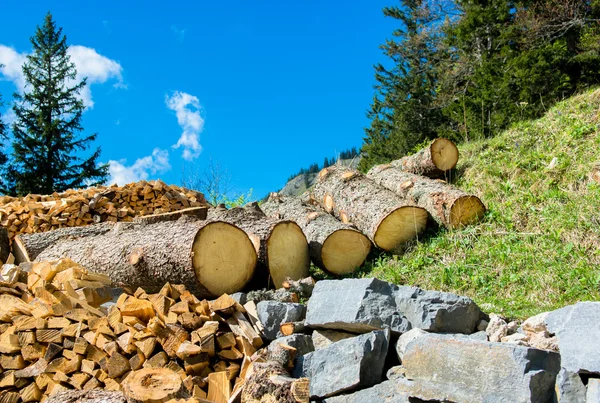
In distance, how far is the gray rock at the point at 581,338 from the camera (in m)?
3.12

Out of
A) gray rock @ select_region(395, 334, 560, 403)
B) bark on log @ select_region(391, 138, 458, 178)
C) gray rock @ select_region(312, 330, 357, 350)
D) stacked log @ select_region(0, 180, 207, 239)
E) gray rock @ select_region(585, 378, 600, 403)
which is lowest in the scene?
gray rock @ select_region(585, 378, 600, 403)

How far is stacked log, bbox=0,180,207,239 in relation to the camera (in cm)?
937

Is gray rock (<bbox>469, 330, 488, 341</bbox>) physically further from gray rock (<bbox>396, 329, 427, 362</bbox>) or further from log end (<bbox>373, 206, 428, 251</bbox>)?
log end (<bbox>373, 206, 428, 251</bbox>)

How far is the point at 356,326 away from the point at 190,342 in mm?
1369

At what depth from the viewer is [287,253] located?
652cm

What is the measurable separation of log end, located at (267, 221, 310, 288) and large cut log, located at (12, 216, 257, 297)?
1.21 ft

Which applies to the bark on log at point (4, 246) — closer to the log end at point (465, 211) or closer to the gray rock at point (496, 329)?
the log end at point (465, 211)

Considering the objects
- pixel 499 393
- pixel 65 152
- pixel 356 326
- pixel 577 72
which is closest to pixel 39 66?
pixel 65 152

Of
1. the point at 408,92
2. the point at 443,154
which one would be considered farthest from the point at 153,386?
the point at 408,92

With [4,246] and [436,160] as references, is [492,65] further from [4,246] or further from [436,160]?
[4,246]

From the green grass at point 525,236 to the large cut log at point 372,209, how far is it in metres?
0.23

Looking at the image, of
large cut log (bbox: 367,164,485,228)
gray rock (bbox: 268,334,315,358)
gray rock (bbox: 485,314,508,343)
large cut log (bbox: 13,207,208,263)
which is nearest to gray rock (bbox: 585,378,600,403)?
gray rock (bbox: 485,314,508,343)

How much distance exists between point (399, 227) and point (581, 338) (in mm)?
3846

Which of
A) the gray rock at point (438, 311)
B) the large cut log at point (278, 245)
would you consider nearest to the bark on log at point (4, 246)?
the large cut log at point (278, 245)
